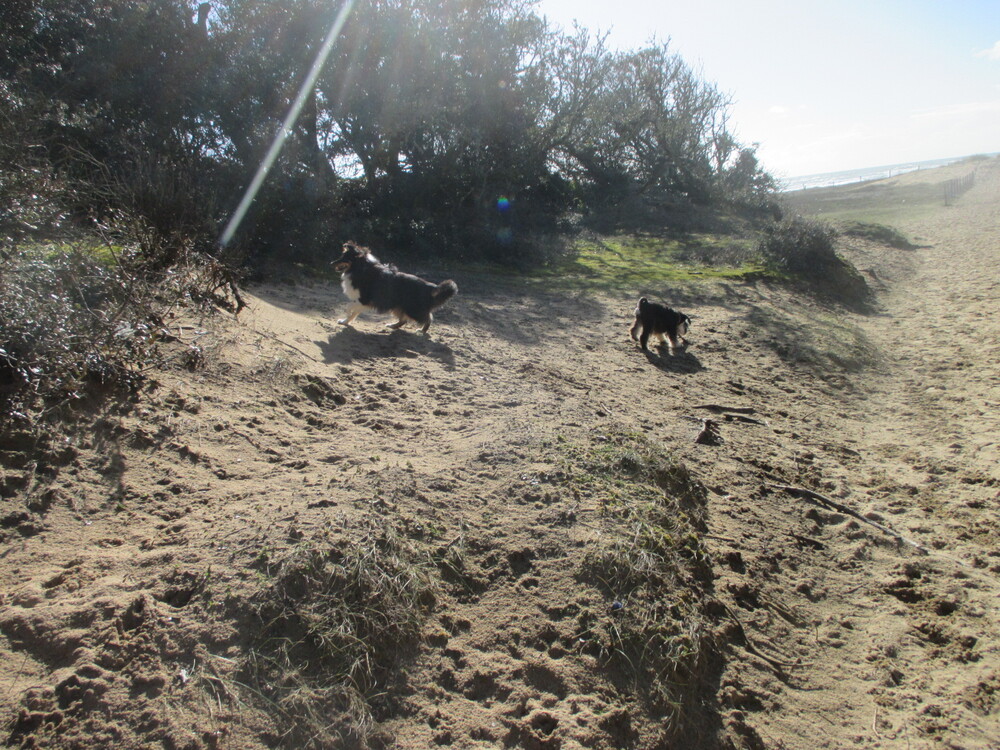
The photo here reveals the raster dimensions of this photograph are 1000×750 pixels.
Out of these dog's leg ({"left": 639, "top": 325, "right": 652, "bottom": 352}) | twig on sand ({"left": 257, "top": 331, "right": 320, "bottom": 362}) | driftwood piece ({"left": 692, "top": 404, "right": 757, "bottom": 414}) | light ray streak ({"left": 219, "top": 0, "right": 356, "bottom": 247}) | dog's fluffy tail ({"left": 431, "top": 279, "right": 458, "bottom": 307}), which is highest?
light ray streak ({"left": 219, "top": 0, "right": 356, "bottom": 247})

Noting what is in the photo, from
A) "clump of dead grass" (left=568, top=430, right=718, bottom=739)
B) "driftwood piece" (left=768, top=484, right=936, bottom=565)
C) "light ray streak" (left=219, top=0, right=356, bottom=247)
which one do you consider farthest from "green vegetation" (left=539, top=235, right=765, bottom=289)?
"clump of dead grass" (left=568, top=430, right=718, bottom=739)

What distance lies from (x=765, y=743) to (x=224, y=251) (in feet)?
25.9

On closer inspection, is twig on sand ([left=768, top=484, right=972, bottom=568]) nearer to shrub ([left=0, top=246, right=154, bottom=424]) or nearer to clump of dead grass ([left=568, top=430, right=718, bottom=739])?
clump of dead grass ([left=568, top=430, right=718, bottom=739])

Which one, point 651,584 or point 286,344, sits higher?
point 286,344

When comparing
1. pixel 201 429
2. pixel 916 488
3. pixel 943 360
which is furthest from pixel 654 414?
pixel 943 360

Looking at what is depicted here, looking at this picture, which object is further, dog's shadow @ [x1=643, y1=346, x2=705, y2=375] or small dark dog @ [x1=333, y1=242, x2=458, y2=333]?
dog's shadow @ [x1=643, y1=346, x2=705, y2=375]

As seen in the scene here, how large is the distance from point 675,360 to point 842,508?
4547 mm

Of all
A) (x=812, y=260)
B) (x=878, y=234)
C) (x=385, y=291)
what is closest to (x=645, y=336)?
(x=385, y=291)

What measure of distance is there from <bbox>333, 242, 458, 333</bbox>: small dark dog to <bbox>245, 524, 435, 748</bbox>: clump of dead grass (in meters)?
5.77

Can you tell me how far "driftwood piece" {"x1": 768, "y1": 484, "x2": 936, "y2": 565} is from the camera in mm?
5164

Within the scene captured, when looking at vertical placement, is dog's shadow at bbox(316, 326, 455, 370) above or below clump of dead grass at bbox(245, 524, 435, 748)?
above

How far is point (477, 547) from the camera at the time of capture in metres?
3.82

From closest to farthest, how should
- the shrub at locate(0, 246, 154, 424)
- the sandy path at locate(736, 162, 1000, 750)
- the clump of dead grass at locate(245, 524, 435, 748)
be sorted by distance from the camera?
1. the clump of dead grass at locate(245, 524, 435, 748)
2. the sandy path at locate(736, 162, 1000, 750)
3. the shrub at locate(0, 246, 154, 424)

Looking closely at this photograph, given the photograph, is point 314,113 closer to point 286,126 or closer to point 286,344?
point 286,126
